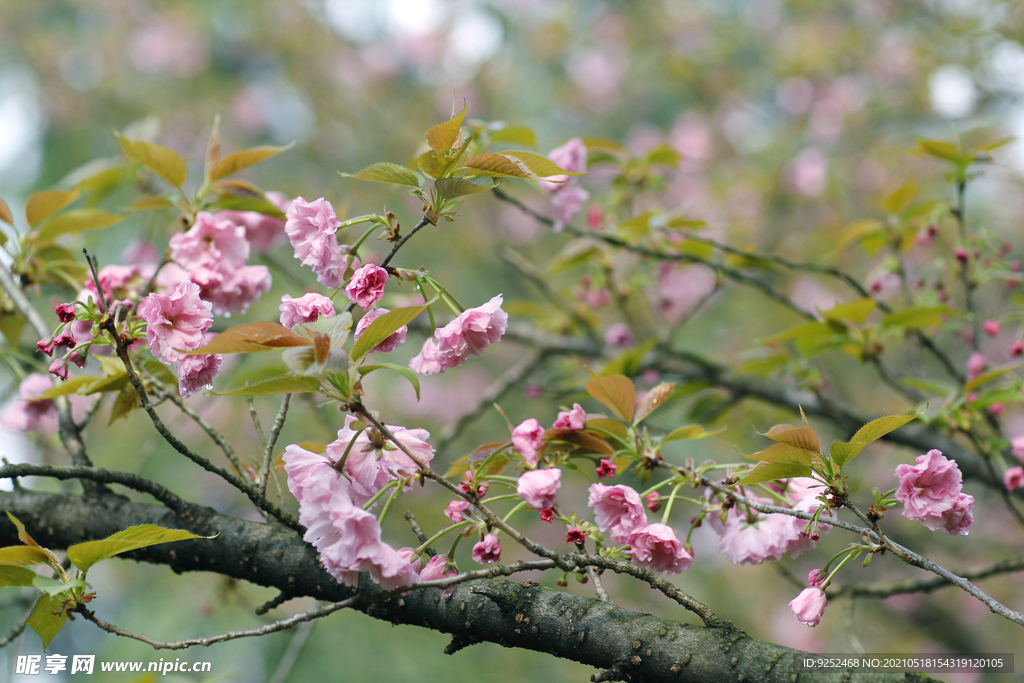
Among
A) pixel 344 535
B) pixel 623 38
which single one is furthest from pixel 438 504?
pixel 623 38

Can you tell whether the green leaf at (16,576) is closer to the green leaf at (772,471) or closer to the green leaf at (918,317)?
the green leaf at (772,471)

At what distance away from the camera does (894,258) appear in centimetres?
155

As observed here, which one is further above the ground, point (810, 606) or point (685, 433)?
point (685, 433)

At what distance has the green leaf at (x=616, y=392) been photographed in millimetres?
878

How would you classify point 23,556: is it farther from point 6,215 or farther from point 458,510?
point 6,215

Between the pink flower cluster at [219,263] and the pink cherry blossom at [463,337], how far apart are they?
45cm

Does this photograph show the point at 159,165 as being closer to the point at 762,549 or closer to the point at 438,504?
the point at 762,549

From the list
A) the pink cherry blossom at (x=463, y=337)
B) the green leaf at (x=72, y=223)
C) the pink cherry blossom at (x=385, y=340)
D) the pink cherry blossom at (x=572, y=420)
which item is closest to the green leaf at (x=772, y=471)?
the pink cherry blossom at (x=572, y=420)

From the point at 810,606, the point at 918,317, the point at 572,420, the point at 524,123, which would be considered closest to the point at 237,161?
the point at 572,420

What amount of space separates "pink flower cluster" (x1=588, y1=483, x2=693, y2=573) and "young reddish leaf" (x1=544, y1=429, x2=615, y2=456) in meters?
0.06

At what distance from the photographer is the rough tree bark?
726mm

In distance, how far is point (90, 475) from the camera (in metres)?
0.83

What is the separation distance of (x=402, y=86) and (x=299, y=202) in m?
4.48

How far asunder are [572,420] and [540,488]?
13cm
